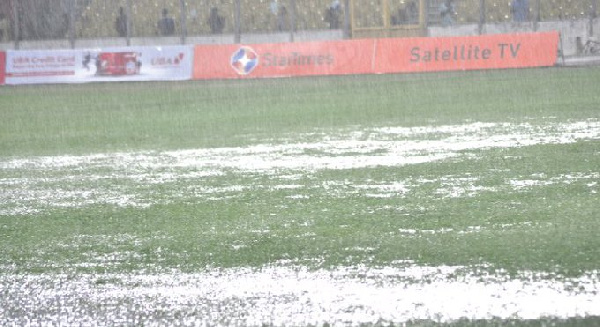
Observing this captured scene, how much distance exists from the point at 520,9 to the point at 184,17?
11959 millimetres

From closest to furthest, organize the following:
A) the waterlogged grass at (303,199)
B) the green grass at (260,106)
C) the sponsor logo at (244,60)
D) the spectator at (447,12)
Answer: the waterlogged grass at (303,199), the green grass at (260,106), the sponsor logo at (244,60), the spectator at (447,12)

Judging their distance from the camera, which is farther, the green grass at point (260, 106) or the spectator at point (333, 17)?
the spectator at point (333, 17)

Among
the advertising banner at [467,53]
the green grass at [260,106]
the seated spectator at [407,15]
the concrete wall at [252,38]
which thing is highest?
the seated spectator at [407,15]

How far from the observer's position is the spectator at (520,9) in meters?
36.6

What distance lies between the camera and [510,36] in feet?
98.8

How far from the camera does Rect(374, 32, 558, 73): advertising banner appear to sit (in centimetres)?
2984

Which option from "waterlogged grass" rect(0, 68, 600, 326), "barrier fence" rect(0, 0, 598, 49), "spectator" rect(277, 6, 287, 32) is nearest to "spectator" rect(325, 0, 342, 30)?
"barrier fence" rect(0, 0, 598, 49)

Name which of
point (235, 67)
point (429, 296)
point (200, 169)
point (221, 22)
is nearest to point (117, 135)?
point (200, 169)

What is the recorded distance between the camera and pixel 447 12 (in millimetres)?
38000

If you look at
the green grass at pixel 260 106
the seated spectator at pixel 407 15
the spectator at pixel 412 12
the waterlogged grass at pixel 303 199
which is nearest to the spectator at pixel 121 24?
the green grass at pixel 260 106

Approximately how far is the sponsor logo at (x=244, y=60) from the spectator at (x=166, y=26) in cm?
766

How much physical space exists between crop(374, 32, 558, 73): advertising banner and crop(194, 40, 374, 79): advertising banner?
612 millimetres

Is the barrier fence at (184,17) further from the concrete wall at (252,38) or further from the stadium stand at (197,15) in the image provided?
the concrete wall at (252,38)

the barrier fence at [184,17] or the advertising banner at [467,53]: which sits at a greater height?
the barrier fence at [184,17]
